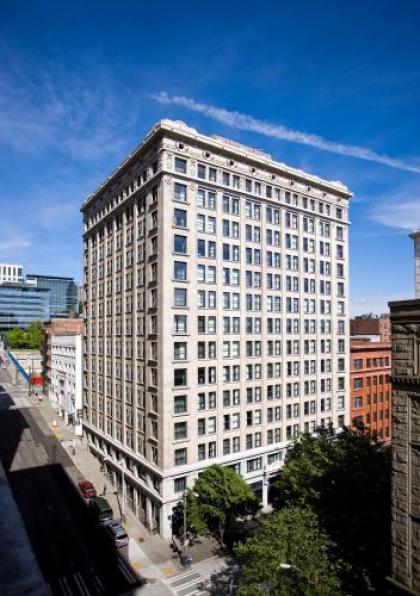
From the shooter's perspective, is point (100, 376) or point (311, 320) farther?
point (100, 376)

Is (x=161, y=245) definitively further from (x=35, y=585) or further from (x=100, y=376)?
(x=35, y=585)

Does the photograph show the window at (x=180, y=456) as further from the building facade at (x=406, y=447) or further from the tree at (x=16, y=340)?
the tree at (x=16, y=340)

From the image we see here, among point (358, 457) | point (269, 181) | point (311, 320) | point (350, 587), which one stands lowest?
point (350, 587)

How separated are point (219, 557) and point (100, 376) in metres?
33.7

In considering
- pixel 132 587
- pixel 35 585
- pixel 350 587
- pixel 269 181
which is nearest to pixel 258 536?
pixel 350 587

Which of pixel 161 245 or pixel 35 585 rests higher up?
pixel 161 245

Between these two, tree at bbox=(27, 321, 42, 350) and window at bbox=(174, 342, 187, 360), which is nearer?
window at bbox=(174, 342, 187, 360)

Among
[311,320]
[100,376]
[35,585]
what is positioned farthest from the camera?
[100,376]

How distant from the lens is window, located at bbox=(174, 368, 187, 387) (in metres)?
46.8

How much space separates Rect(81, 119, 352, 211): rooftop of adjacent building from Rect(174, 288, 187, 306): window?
1781 cm

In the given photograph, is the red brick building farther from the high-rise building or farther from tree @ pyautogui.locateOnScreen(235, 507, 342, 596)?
tree @ pyautogui.locateOnScreen(235, 507, 342, 596)

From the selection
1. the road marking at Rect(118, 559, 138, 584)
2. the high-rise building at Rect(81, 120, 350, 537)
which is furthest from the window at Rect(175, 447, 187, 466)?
the road marking at Rect(118, 559, 138, 584)

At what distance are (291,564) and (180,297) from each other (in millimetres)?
29915

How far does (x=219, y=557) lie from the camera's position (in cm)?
4134
